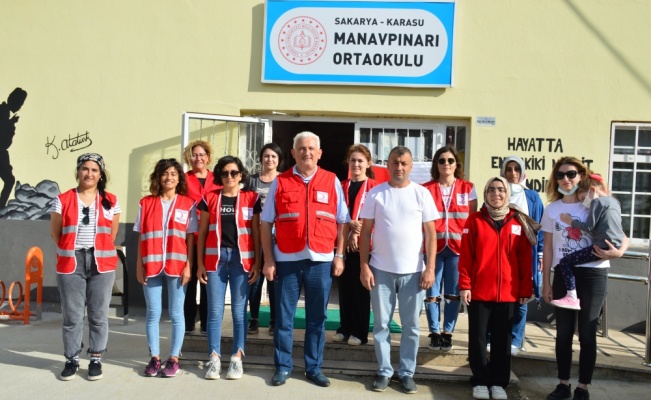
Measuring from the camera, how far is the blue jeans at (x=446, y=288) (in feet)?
16.3

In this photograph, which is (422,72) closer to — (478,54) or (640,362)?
(478,54)

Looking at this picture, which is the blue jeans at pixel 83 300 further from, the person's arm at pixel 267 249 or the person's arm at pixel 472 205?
the person's arm at pixel 472 205

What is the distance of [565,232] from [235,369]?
273 centimetres

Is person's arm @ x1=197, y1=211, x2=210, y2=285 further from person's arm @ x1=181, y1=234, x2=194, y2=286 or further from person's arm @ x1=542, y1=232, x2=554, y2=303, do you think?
person's arm @ x1=542, y1=232, x2=554, y2=303

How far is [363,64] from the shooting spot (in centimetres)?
724

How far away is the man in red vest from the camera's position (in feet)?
14.7

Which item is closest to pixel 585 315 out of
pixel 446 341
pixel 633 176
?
pixel 446 341

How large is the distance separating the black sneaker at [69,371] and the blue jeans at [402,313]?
242 centimetres

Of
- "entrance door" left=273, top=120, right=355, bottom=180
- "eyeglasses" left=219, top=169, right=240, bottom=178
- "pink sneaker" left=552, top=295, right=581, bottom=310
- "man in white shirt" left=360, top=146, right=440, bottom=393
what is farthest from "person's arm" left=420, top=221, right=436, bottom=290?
"entrance door" left=273, top=120, right=355, bottom=180

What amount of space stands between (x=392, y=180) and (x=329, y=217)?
557mm

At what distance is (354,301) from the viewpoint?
5.00 meters

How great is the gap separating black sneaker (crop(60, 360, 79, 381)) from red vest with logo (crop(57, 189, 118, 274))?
0.75 metres

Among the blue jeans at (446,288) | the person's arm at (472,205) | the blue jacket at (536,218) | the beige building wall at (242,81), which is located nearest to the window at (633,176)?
the beige building wall at (242,81)
